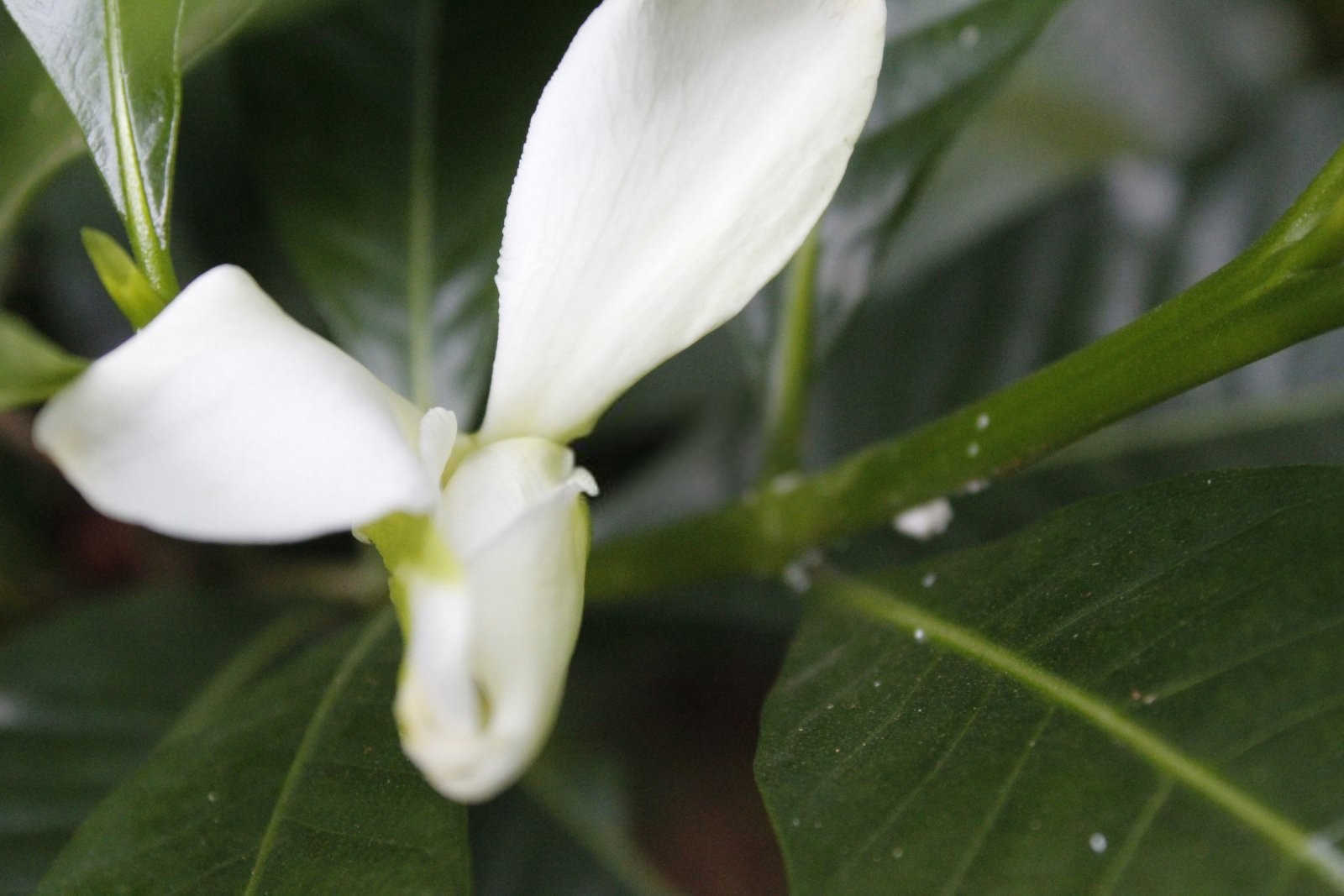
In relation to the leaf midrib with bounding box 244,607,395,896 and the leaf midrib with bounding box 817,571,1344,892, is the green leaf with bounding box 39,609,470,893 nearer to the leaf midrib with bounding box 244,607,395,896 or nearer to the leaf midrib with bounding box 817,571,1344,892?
the leaf midrib with bounding box 244,607,395,896

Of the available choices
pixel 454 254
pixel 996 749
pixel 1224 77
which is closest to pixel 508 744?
pixel 996 749

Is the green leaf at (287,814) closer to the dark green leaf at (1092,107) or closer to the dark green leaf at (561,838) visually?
the dark green leaf at (561,838)

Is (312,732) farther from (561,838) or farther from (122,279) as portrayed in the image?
(561,838)

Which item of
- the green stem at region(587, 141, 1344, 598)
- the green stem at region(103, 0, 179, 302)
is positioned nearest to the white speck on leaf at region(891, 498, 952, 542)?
the green stem at region(587, 141, 1344, 598)

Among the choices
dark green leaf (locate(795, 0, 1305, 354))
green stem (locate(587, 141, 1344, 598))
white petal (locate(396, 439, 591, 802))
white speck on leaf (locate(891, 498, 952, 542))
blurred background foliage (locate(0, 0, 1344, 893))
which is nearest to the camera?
white petal (locate(396, 439, 591, 802))

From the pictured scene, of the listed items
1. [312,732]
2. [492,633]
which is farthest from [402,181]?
[492,633]

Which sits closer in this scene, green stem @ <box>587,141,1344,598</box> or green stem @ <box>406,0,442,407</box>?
green stem @ <box>587,141,1344,598</box>
